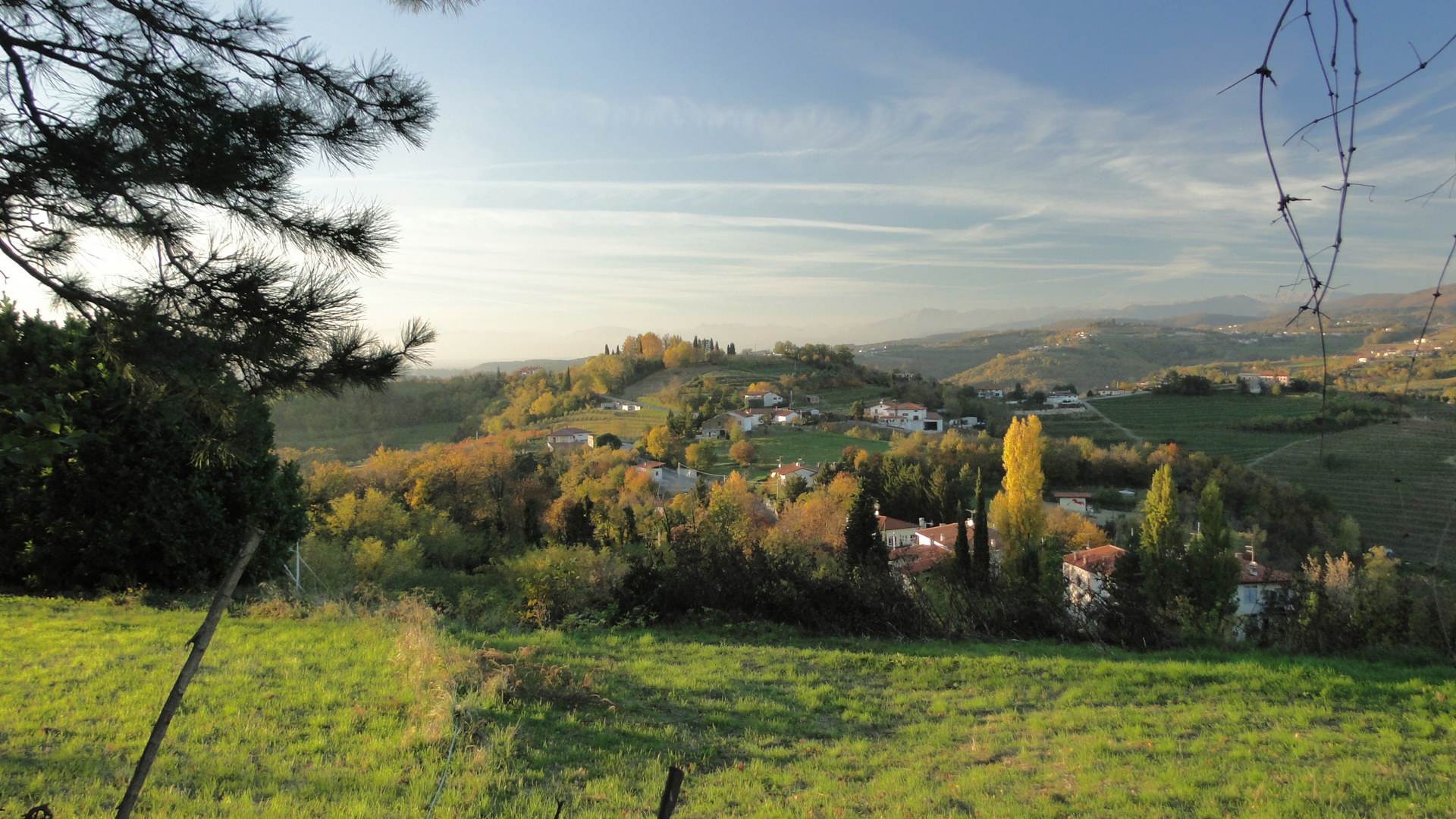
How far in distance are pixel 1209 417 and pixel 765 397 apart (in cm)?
3916

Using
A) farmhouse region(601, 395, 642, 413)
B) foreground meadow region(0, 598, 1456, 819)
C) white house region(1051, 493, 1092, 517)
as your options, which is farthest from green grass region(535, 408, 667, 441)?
foreground meadow region(0, 598, 1456, 819)

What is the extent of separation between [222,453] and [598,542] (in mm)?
20957

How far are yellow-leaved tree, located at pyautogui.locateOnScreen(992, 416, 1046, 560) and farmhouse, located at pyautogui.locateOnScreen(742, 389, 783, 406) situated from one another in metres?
43.8

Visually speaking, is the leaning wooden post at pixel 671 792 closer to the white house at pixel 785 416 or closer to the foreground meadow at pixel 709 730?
the foreground meadow at pixel 709 730

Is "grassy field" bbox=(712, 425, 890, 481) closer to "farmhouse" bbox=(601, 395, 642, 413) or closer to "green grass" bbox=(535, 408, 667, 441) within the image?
"green grass" bbox=(535, 408, 667, 441)

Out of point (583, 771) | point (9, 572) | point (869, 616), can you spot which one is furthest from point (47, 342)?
point (869, 616)

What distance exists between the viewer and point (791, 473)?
38969 mm

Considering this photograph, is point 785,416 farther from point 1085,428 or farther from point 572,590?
point 572,590

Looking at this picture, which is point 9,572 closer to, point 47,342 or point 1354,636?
point 47,342

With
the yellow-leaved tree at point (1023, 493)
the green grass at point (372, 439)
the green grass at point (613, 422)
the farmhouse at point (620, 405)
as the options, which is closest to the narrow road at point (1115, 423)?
the yellow-leaved tree at point (1023, 493)

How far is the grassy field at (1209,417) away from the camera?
1880 inches

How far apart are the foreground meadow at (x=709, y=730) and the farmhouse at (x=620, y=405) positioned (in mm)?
63929

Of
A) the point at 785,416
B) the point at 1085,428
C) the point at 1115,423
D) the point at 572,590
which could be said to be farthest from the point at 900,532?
the point at 1115,423

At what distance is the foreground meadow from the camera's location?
3334mm
